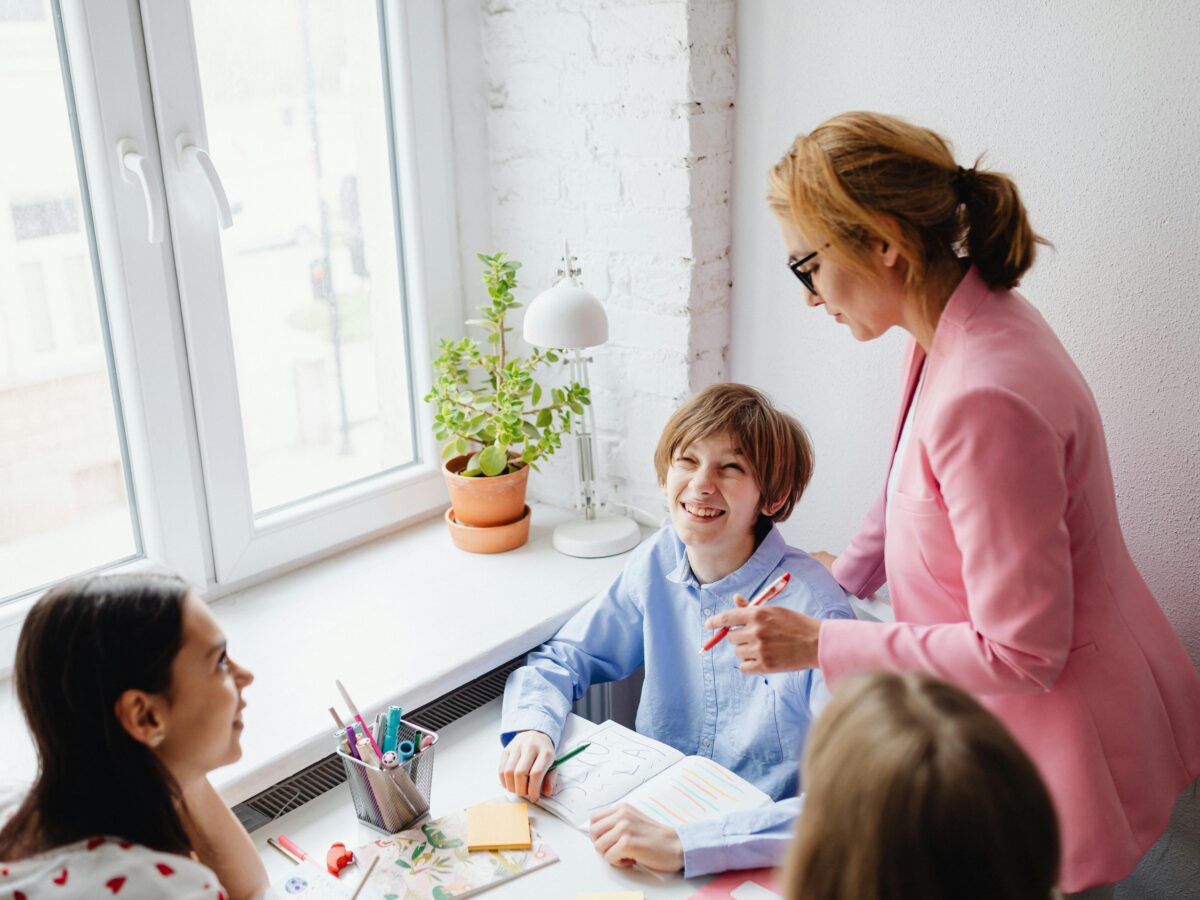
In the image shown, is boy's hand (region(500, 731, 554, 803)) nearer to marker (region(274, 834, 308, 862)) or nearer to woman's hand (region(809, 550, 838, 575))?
marker (region(274, 834, 308, 862))

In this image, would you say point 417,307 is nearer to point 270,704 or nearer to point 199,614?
point 270,704

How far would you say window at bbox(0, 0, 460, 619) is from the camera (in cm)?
166

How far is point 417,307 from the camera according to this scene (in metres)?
2.18

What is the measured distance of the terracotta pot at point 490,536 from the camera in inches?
82.0

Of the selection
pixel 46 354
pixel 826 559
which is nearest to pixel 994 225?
pixel 826 559

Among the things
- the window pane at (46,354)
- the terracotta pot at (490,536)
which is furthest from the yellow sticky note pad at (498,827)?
the window pane at (46,354)

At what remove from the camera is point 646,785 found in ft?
4.86

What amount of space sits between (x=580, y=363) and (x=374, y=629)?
604mm

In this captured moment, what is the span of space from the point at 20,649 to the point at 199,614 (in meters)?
0.16

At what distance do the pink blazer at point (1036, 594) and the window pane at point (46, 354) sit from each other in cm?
117

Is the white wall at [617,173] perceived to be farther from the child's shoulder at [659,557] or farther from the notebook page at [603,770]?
the notebook page at [603,770]

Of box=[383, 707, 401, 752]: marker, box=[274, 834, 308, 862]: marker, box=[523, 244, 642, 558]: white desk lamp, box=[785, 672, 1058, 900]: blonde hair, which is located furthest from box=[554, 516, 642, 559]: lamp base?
box=[785, 672, 1058, 900]: blonde hair

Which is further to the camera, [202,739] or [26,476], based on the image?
[26,476]

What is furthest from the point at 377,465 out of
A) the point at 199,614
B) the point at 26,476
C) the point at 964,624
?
the point at 964,624
